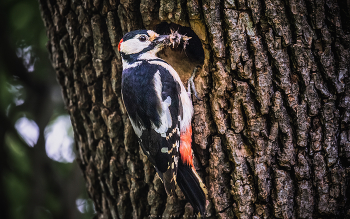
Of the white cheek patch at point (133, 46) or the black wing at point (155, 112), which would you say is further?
the white cheek patch at point (133, 46)

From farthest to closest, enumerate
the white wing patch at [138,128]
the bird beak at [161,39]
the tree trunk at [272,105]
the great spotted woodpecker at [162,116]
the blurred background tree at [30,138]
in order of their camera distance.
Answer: the blurred background tree at [30,138]
the bird beak at [161,39]
the white wing patch at [138,128]
the great spotted woodpecker at [162,116]
the tree trunk at [272,105]

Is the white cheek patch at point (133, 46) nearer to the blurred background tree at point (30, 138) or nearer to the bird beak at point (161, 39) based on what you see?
the bird beak at point (161, 39)

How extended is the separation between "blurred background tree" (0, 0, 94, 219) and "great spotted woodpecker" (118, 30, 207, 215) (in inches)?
76.4

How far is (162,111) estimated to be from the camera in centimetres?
190

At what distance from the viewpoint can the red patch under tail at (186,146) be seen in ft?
5.95

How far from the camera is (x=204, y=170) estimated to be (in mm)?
→ 1804

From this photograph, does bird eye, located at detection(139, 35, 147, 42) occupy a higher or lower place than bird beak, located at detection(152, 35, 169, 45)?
higher

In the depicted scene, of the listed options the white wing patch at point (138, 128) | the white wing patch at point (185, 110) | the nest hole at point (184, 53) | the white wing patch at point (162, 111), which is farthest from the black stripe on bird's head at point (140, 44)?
the white wing patch at point (138, 128)

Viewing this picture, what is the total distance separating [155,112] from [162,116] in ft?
0.19

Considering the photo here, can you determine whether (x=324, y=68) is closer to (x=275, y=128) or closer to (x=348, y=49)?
(x=348, y=49)

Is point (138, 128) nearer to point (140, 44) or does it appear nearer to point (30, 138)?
point (140, 44)

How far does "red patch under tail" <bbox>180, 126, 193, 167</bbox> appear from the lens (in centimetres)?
181

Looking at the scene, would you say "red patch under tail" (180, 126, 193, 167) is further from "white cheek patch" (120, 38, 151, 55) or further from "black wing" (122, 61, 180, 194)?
"white cheek patch" (120, 38, 151, 55)

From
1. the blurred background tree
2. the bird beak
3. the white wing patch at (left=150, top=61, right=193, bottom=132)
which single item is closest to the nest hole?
the bird beak
